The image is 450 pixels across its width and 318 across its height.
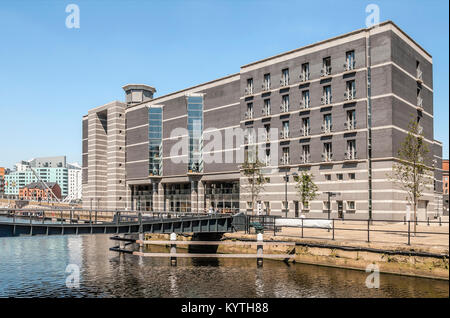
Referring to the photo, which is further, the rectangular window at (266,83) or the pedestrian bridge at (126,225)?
the rectangular window at (266,83)

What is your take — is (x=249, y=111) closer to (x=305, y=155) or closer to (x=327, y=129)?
(x=305, y=155)

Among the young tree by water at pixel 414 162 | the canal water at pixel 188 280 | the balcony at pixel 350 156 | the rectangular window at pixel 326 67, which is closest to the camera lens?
the canal water at pixel 188 280

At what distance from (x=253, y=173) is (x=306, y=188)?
6.62m

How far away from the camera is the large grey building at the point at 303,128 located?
157ft

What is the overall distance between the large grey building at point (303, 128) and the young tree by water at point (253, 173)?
1.06 meters

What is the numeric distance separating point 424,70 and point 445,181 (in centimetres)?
11477

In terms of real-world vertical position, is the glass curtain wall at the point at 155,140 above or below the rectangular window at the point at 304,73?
below

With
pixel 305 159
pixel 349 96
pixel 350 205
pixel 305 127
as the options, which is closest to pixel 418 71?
pixel 349 96

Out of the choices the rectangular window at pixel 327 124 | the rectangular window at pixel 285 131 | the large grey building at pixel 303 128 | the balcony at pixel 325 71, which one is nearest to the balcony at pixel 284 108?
the large grey building at pixel 303 128

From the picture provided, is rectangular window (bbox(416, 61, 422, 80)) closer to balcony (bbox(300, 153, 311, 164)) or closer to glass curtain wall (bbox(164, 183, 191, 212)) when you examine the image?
balcony (bbox(300, 153, 311, 164))

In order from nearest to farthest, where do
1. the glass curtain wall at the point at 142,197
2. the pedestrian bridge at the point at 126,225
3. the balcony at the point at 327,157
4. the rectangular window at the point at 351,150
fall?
the pedestrian bridge at the point at 126,225 → the rectangular window at the point at 351,150 → the balcony at the point at 327,157 → the glass curtain wall at the point at 142,197

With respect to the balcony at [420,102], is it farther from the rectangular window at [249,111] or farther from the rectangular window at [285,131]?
the rectangular window at [249,111]
